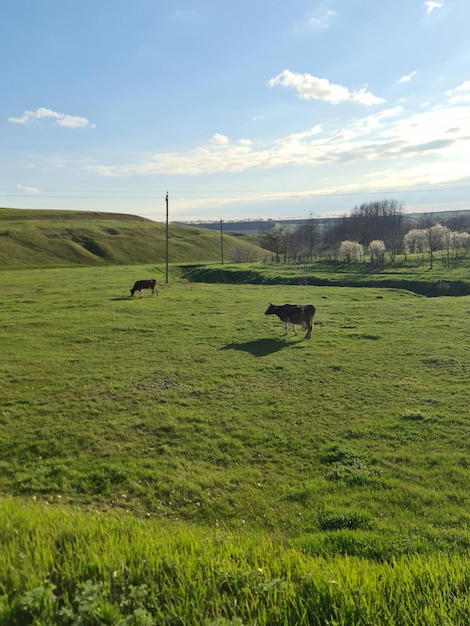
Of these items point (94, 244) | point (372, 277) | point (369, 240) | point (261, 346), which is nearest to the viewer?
point (261, 346)

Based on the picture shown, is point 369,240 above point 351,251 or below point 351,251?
above

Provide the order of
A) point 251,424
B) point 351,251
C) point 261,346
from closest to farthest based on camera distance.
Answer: point 251,424 < point 261,346 < point 351,251

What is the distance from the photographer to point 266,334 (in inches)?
855

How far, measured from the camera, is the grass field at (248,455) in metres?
3.65

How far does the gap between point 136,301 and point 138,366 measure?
17.2 m

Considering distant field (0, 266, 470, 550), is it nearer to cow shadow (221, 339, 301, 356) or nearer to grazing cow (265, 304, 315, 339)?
cow shadow (221, 339, 301, 356)

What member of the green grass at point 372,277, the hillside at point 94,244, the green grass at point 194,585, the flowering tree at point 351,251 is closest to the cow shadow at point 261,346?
the green grass at point 194,585

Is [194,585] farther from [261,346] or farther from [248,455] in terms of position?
[261,346]

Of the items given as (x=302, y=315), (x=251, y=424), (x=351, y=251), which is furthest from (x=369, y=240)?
(x=251, y=424)

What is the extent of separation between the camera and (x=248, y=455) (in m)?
9.43

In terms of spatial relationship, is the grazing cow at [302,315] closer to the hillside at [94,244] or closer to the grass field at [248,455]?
the grass field at [248,455]

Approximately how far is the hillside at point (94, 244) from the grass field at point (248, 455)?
74.1 m

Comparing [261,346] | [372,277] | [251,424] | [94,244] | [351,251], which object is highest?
[94,244]

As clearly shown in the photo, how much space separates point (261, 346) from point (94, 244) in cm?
9206
